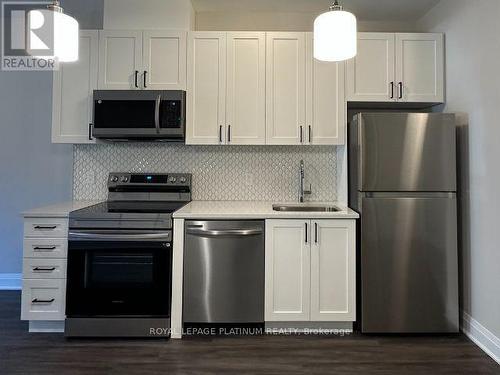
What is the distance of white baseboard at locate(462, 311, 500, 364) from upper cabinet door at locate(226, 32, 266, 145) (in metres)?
2.02

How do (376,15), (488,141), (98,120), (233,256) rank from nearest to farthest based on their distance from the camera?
(488,141)
(233,256)
(98,120)
(376,15)

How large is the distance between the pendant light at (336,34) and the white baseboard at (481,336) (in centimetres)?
204

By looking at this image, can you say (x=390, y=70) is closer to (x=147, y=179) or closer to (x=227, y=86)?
(x=227, y=86)

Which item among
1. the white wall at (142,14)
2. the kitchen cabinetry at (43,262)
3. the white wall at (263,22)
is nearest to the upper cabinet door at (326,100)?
the white wall at (263,22)

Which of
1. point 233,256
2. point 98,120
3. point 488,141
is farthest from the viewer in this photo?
point 98,120

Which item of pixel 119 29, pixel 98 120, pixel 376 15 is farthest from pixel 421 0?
pixel 98 120

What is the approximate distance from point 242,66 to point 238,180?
100 centimetres

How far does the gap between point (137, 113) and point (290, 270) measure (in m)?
1.70

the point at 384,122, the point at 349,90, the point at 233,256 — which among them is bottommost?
the point at 233,256

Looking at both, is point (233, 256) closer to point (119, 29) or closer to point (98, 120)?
point (98, 120)

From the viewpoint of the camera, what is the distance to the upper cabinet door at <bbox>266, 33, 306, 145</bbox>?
9.47ft

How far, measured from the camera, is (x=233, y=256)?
247 centimetres

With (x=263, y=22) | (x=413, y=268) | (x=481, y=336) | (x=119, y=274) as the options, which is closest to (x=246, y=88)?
(x=263, y=22)

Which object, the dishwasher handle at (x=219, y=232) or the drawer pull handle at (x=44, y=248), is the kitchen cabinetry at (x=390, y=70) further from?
the drawer pull handle at (x=44, y=248)
